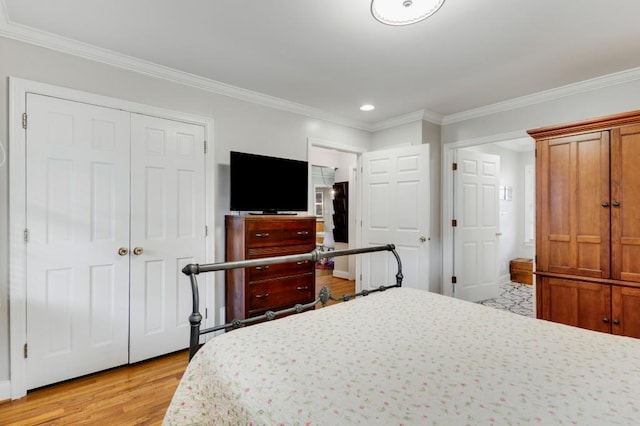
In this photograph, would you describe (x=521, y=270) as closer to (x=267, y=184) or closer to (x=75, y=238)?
(x=267, y=184)

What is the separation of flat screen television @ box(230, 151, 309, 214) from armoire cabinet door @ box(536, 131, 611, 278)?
7.43 ft

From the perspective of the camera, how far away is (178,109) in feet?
9.43

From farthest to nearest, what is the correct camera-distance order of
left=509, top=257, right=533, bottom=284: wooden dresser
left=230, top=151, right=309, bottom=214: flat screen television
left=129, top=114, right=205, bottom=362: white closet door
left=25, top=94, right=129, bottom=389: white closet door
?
1. left=509, top=257, right=533, bottom=284: wooden dresser
2. left=230, top=151, right=309, bottom=214: flat screen television
3. left=129, top=114, right=205, bottom=362: white closet door
4. left=25, top=94, right=129, bottom=389: white closet door

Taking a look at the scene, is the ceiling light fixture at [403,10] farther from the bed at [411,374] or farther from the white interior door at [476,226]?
the white interior door at [476,226]

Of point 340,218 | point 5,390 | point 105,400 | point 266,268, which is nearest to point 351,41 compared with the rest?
point 266,268

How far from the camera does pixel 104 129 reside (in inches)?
98.1

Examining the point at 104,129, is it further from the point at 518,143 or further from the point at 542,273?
the point at 518,143

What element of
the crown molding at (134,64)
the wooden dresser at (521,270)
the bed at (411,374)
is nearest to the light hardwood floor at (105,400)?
the bed at (411,374)

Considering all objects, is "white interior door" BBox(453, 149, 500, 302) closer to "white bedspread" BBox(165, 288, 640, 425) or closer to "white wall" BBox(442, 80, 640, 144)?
"white wall" BBox(442, 80, 640, 144)

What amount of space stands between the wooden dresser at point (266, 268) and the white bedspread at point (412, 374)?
1.38m

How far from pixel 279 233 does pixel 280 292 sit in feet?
1.84

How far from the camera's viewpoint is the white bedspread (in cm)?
82

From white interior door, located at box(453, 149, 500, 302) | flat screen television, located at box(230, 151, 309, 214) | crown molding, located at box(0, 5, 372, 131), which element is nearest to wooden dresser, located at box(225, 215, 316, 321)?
flat screen television, located at box(230, 151, 309, 214)

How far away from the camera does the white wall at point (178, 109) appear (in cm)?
214
